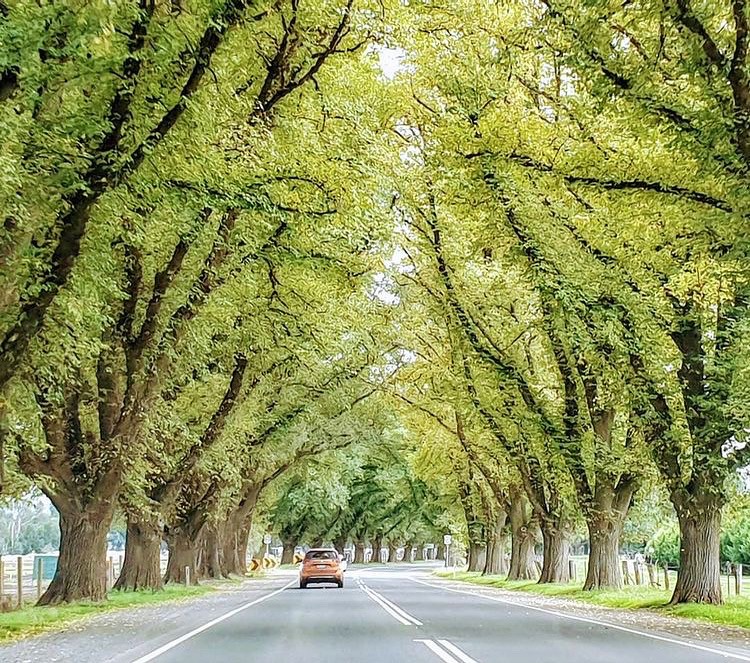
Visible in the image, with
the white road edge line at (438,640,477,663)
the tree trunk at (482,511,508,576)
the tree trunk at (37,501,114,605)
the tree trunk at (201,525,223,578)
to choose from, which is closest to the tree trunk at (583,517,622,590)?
the tree trunk at (37,501,114,605)

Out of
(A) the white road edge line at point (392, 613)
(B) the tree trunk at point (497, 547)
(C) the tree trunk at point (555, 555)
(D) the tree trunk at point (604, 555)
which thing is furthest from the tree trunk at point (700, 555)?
(B) the tree trunk at point (497, 547)

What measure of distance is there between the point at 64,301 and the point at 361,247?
7.85 metres

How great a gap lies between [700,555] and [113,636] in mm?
13909

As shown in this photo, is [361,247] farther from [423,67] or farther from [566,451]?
[566,451]

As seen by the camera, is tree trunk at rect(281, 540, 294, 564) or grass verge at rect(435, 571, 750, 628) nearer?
grass verge at rect(435, 571, 750, 628)

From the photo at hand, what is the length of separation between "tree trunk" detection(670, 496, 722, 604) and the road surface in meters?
3.45

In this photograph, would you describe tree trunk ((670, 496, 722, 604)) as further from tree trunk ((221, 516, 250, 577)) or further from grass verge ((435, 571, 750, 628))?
tree trunk ((221, 516, 250, 577))

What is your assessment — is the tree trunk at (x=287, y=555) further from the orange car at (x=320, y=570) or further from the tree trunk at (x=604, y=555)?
the tree trunk at (x=604, y=555)

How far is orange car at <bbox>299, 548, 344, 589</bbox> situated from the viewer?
129 ft

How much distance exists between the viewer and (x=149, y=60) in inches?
522

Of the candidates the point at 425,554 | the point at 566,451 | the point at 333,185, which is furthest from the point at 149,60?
the point at 425,554

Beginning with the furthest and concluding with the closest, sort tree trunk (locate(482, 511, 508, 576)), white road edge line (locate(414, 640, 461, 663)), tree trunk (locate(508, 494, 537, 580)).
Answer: tree trunk (locate(482, 511, 508, 576)), tree trunk (locate(508, 494, 537, 580)), white road edge line (locate(414, 640, 461, 663))

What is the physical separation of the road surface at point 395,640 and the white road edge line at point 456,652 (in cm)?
1

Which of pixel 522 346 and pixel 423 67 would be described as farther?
pixel 522 346
